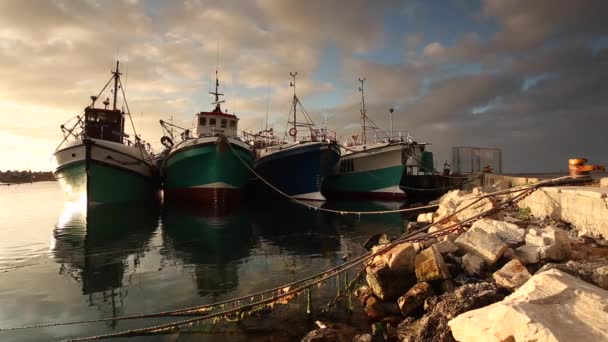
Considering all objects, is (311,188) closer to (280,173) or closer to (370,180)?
(280,173)

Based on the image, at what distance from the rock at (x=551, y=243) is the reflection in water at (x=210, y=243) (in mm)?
6763

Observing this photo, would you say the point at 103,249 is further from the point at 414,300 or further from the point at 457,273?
the point at 457,273

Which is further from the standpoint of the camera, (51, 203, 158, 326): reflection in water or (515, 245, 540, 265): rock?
(51, 203, 158, 326): reflection in water

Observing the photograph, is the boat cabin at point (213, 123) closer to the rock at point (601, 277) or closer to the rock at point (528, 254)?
the rock at point (528, 254)

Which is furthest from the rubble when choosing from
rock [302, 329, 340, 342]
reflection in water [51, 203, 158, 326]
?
reflection in water [51, 203, 158, 326]

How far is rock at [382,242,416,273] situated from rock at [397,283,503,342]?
1284mm

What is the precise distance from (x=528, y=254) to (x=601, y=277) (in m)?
1.62

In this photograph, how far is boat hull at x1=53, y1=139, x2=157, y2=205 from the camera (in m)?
24.5

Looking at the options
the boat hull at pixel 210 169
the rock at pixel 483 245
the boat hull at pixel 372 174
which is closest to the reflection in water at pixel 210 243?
the boat hull at pixel 210 169

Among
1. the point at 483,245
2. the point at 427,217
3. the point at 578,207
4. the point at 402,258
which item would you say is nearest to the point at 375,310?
the point at 402,258

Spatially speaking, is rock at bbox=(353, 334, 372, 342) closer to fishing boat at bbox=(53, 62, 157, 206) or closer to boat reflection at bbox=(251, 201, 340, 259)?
boat reflection at bbox=(251, 201, 340, 259)

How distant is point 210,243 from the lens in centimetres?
1394

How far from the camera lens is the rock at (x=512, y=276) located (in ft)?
16.7

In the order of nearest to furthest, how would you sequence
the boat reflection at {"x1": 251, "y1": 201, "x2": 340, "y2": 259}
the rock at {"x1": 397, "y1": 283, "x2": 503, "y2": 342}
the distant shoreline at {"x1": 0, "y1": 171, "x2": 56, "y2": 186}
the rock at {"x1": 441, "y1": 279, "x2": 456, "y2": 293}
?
the rock at {"x1": 397, "y1": 283, "x2": 503, "y2": 342}
the rock at {"x1": 441, "y1": 279, "x2": 456, "y2": 293}
the boat reflection at {"x1": 251, "y1": 201, "x2": 340, "y2": 259}
the distant shoreline at {"x1": 0, "y1": 171, "x2": 56, "y2": 186}
